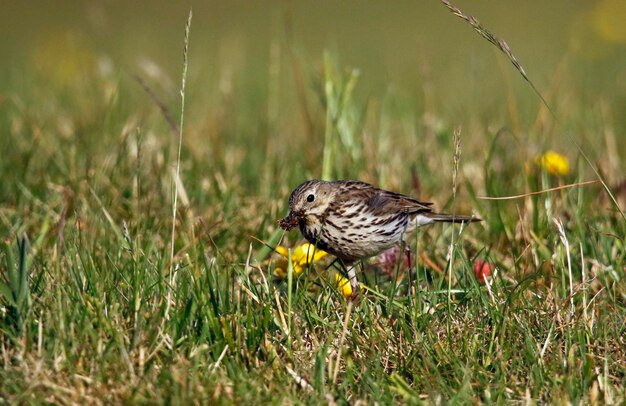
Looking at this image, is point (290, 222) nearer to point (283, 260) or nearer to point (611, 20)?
point (283, 260)

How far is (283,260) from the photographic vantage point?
4.34 m

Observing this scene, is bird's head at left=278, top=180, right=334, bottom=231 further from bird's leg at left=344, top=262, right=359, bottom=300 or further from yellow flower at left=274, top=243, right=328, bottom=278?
bird's leg at left=344, top=262, right=359, bottom=300

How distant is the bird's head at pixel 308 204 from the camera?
4.50 meters

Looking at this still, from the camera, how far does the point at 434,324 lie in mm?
3678

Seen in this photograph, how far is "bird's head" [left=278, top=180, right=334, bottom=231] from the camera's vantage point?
14.8ft

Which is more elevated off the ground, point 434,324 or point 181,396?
point 434,324

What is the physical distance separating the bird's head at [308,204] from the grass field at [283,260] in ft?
0.69

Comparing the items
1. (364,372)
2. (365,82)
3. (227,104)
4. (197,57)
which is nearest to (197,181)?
(227,104)

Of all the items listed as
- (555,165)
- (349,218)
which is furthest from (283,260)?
(555,165)

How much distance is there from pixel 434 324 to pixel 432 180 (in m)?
2.53

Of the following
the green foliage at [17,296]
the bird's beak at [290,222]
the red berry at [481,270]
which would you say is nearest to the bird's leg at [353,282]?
the bird's beak at [290,222]

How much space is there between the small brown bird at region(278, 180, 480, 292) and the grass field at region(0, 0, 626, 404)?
16cm

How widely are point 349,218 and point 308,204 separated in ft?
0.74

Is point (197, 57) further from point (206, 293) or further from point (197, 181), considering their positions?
point (206, 293)
